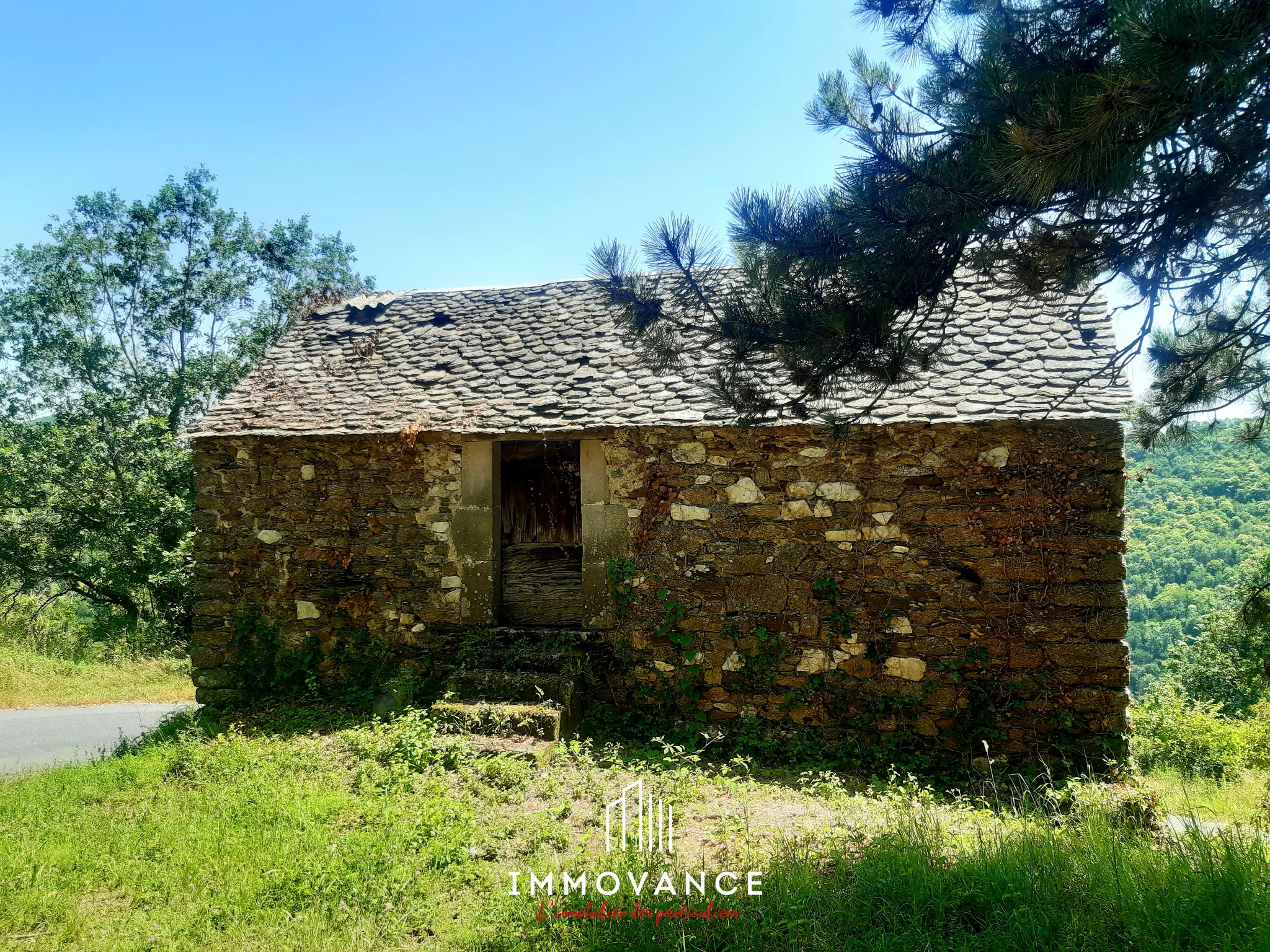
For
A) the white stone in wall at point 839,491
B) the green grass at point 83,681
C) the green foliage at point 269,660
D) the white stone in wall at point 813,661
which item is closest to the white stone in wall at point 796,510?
the white stone in wall at point 839,491

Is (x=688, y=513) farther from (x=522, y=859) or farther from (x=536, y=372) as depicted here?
(x=522, y=859)

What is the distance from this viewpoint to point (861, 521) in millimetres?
6336

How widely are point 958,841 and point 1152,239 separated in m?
3.16

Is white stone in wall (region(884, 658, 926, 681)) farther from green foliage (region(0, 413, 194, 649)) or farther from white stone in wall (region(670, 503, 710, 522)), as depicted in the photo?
green foliage (region(0, 413, 194, 649))

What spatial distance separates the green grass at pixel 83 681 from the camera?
440 inches

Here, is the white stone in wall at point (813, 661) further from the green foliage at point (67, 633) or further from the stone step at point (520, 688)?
the green foliage at point (67, 633)

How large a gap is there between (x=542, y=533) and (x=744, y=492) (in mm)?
2353

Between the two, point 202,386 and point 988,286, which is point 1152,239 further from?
point 202,386

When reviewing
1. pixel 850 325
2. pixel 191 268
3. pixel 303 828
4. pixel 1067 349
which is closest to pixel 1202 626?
Answer: pixel 1067 349

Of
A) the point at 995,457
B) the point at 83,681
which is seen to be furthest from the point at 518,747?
the point at 83,681

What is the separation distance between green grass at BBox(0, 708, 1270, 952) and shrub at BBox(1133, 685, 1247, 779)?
4168 mm

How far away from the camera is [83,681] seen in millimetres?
12055

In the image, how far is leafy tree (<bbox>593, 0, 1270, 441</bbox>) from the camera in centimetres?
251

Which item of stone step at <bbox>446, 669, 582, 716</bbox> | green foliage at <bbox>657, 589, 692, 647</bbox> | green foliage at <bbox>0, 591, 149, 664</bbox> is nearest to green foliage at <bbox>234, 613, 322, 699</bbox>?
stone step at <bbox>446, 669, 582, 716</bbox>
